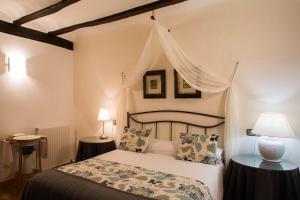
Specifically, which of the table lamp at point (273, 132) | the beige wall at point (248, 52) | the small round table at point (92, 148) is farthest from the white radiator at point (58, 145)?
the table lamp at point (273, 132)

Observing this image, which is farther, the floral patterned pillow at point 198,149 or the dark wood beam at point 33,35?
the dark wood beam at point 33,35

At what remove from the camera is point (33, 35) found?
3.58m

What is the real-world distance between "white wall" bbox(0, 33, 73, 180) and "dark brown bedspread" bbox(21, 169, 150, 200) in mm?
1721

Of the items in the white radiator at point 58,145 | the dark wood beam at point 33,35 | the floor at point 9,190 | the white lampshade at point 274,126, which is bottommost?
the floor at point 9,190

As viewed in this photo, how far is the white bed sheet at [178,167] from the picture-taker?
210cm

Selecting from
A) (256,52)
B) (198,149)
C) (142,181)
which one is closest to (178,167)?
(198,149)

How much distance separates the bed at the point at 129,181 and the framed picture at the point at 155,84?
1.13 meters

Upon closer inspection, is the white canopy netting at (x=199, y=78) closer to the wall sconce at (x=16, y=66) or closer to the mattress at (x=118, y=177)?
the mattress at (x=118, y=177)

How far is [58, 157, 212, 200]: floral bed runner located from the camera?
5.59ft

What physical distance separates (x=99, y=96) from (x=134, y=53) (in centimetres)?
112

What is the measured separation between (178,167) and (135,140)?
882 mm

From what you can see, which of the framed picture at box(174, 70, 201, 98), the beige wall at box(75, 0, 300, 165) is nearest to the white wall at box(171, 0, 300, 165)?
the beige wall at box(75, 0, 300, 165)

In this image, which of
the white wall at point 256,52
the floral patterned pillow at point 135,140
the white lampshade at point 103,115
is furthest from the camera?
the white lampshade at point 103,115

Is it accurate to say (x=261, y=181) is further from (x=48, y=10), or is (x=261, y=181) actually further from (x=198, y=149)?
(x=48, y=10)
